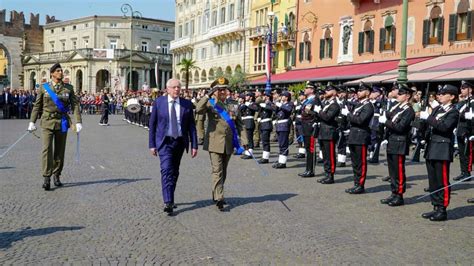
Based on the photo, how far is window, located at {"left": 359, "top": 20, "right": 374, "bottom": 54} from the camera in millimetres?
32562

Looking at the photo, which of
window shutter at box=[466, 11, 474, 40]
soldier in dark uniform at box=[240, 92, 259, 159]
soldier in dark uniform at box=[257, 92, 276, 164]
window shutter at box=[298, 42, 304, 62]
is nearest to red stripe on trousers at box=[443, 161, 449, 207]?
soldier in dark uniform at box=[257, 92, 276, 164]

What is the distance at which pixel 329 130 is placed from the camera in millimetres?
11000

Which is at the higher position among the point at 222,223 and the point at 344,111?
the point at 344,111

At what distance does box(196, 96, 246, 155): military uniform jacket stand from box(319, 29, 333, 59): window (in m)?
28.9

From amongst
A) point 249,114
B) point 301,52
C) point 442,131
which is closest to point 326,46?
point 301,52

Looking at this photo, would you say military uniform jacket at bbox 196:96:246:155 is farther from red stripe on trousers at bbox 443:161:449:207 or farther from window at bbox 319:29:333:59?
window at bbox 319:29:333:59

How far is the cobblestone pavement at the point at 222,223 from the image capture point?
6070 mm

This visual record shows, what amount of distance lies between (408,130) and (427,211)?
51.3 inches

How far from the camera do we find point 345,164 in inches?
555

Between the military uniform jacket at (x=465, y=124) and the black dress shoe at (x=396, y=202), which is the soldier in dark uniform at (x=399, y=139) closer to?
the black dress shoe at (x=396, y=202)

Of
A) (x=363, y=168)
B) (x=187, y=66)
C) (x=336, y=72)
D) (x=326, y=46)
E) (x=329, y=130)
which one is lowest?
(x=363, y=168)

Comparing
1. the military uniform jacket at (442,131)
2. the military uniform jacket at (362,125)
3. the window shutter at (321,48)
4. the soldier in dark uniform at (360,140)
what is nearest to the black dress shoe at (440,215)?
the military uniform jacket at (442,131)

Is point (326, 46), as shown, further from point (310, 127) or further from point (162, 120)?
point (162, 120)

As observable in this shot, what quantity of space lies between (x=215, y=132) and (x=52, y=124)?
3220mm
